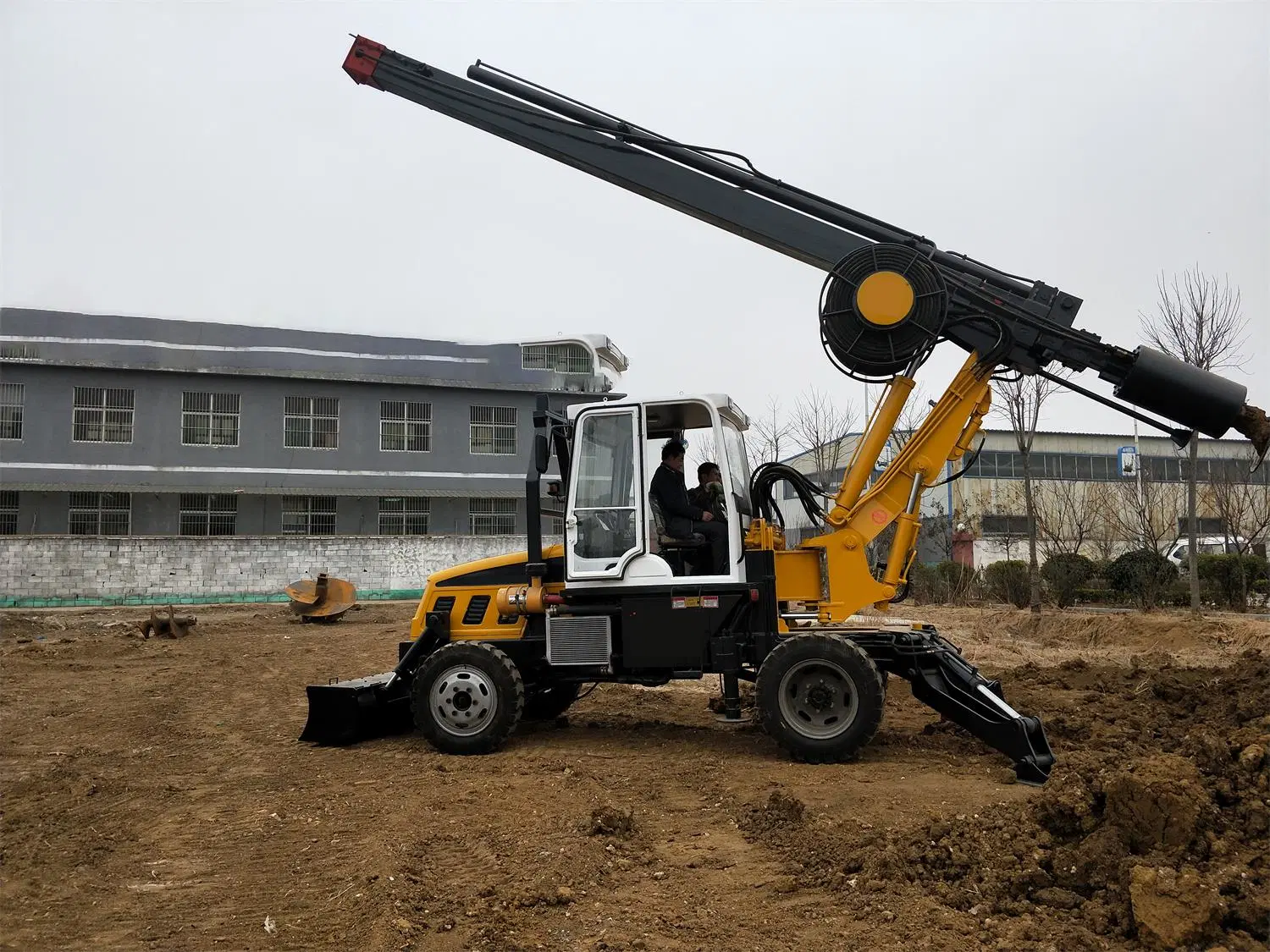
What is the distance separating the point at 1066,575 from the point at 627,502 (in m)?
15.9

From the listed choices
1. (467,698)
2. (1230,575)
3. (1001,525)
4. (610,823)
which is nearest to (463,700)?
(467,698)

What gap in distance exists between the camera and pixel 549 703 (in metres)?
9.57

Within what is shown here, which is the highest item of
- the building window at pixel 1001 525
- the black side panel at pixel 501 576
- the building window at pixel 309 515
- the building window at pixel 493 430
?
the building window at pixel 493 430

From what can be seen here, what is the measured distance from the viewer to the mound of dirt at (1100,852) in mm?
3998

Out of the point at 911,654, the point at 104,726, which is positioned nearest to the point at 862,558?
the point at 911,654

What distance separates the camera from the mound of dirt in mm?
3998

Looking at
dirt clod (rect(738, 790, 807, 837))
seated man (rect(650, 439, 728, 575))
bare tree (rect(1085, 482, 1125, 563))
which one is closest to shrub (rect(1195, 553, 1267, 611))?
bare tree (rect(1085, 482, 1125, 563))

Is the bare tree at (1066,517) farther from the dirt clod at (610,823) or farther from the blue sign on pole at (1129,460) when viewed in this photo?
the dirt clod at (610,823)

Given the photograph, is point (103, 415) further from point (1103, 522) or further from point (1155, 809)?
point (1155, 809)

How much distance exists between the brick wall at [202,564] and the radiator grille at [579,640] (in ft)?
84.2

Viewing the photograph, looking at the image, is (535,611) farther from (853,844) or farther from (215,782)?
(853,844)

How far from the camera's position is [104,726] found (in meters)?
9.92

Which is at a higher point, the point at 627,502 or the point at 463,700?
the point at 627,502

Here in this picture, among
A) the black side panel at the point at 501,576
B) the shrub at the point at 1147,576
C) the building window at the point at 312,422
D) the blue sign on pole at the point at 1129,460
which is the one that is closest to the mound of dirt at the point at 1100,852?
the black side panel at the point at 501,576
